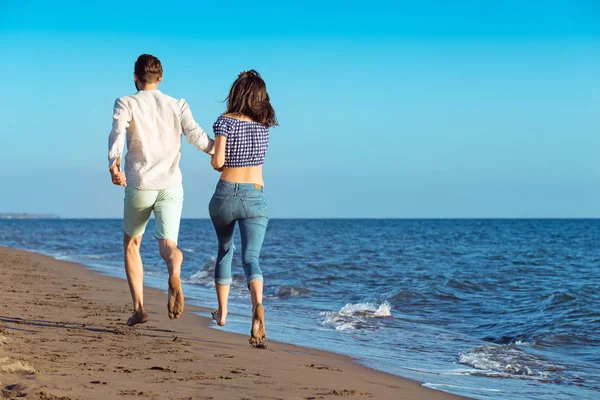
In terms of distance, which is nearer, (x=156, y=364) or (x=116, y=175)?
(x=156, y=364)

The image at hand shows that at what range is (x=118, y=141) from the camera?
480 centimetres

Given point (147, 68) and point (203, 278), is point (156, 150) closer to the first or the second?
point (147, 68)

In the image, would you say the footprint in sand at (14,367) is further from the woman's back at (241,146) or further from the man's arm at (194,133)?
the man's arm at (194,133)

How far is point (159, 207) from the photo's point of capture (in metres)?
5.05

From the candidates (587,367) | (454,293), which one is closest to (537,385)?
(587,367)

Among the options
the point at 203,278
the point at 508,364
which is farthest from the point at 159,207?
the point at 203,278

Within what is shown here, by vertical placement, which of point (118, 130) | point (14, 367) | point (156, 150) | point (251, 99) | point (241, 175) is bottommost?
point (14, 367)

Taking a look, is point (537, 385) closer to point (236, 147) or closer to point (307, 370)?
point (307, 370)

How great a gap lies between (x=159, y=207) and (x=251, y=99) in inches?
40.9

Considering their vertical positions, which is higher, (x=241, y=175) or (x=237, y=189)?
(x=241, y=175)

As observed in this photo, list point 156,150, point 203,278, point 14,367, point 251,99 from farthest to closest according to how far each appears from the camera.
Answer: point 203,278 → point 156,150 → point 251,99 → point 14,367

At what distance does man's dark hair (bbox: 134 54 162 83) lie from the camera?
5082 mm

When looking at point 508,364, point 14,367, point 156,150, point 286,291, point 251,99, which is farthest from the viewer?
point 286,291

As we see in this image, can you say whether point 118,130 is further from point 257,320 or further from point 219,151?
point 257,320
